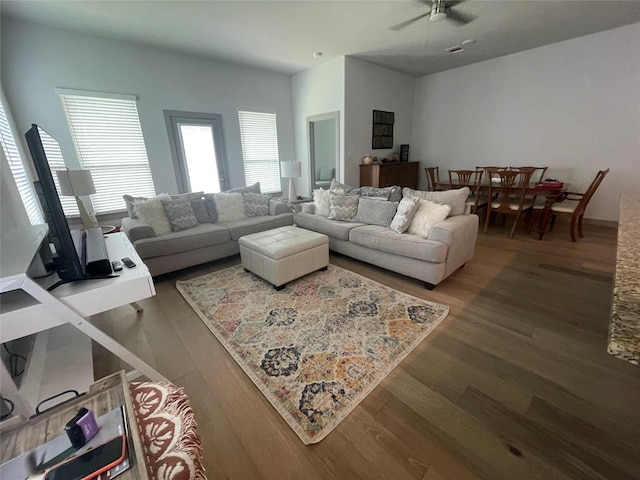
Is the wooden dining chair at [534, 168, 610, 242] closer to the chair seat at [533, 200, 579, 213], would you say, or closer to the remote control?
the chair seat at [533, 200, 579, 213]

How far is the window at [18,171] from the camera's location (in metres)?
2.49

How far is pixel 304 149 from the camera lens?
5.55 m

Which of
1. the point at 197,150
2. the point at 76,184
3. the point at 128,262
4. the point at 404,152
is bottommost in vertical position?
the point at 128,262

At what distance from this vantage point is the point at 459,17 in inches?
124

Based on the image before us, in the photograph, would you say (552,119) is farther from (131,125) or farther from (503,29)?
(131,125)

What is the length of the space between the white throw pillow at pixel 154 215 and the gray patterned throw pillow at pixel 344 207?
2.04 metres

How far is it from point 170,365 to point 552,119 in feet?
20.4

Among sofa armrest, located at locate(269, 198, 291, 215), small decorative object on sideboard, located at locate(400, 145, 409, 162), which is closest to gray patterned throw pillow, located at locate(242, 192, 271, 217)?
sofa armrest, located at locate(269, 198, 291, 215)

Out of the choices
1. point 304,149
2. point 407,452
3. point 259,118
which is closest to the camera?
point 407,452

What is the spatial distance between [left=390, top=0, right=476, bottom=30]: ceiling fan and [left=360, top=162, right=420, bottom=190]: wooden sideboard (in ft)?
6.96

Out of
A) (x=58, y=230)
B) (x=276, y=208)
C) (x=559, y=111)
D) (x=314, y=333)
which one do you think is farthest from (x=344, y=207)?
(x=559, y=111)

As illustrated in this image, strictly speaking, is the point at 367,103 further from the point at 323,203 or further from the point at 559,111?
the point at 559,111

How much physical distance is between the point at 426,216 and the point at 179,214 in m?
2.89

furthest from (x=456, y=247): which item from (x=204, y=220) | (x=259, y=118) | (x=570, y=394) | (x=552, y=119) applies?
(x=259, y=118)
